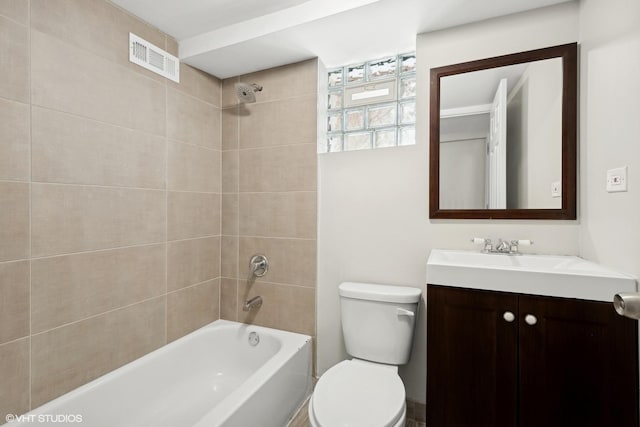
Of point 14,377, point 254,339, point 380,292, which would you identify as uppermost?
point 380,292

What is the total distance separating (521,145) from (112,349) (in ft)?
7.70

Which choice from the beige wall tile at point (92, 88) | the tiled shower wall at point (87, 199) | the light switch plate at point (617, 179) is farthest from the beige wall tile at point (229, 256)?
the light switch plate at point (617, 179)

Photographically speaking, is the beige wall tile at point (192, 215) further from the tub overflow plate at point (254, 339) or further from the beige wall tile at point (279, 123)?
the tub overflow plate at point (254, 339)

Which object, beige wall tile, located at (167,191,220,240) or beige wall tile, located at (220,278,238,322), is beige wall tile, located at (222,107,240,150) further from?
beige wall tile, located at (220,278,238,322)

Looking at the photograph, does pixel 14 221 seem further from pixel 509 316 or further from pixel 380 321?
pixel 509 316

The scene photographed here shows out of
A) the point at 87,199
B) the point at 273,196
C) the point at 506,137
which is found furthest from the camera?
the point at 273,196

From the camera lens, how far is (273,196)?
203 cm

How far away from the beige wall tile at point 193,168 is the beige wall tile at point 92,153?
7cm

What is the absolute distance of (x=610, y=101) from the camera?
3.86 ft

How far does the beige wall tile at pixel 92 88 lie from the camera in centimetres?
128

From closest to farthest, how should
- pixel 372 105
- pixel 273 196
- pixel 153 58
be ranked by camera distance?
pixel 153 58, pixel 372 105, pixel 273 196

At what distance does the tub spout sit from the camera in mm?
1991

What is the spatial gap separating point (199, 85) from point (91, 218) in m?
1.12

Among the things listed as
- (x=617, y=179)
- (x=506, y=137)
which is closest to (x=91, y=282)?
(x=506, y=137)
